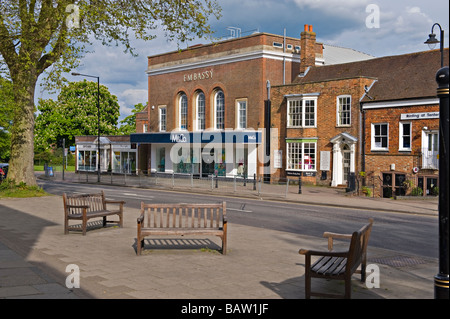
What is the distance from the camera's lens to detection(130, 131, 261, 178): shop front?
39.5 metres

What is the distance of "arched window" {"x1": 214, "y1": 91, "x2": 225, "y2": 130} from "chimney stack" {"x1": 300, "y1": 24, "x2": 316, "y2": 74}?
23.9ft

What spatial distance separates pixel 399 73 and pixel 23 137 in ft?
73.4

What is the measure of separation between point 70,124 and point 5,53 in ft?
197

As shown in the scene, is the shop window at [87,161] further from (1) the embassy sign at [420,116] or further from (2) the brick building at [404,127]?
(1) the embassy sign at [420,116]

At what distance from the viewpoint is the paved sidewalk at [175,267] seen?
22.9 ft

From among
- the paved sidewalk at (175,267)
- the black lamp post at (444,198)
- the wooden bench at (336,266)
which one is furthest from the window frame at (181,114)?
the black lamp post at (444,198)

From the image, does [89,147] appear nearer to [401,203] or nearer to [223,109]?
[223,109]

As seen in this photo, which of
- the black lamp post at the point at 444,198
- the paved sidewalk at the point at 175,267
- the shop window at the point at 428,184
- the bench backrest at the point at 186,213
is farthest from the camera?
the shop window at the point at 428,184

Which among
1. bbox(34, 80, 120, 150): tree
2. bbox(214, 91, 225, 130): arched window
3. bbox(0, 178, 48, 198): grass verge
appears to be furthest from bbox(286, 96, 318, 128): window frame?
bbox(34, 80, 120, 150): tree

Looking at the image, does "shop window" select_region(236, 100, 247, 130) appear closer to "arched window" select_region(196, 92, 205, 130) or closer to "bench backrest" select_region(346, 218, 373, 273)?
"arched window" select_region(196, 92, 205, 130)

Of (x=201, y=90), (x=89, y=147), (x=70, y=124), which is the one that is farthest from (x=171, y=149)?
(x=70, y=124)

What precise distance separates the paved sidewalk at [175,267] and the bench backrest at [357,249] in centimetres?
42

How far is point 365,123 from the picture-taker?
3134 centimetres

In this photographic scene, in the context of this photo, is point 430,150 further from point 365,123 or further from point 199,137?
point 199,137
